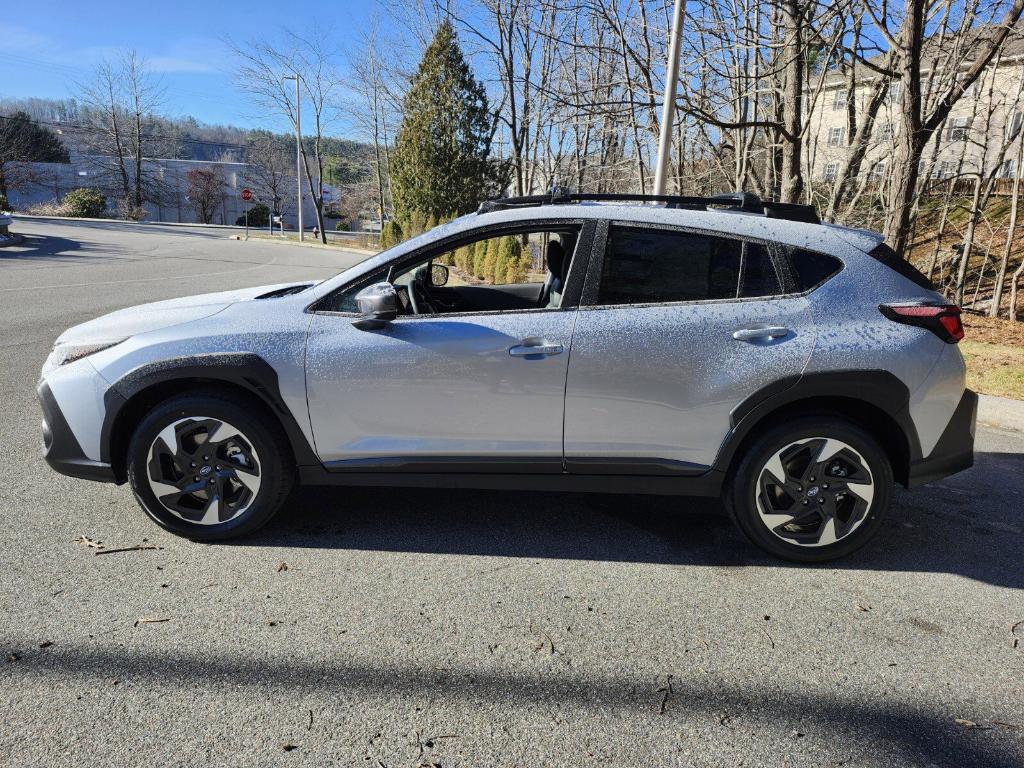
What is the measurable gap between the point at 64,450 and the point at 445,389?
193 cm

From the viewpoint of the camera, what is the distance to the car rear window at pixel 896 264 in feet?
10.9

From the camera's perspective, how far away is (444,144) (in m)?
33.8

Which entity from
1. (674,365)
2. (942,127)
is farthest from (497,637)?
(942,127)

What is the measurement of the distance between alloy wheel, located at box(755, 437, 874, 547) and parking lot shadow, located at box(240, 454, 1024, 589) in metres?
0.21

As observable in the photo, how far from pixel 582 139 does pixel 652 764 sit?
27.8 meters

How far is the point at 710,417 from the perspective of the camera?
325 centimetres

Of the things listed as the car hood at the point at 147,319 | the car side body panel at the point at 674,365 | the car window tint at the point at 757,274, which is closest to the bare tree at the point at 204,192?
the car hood at the point at 147,319

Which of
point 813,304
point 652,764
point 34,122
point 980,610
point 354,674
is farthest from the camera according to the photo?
point 34,122

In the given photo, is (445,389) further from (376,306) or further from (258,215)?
(258,215)

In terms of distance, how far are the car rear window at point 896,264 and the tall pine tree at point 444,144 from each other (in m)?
30.5

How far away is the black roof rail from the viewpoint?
3566mm

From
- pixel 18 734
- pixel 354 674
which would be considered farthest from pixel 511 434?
pixel 18 734

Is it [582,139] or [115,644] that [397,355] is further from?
[582,139]

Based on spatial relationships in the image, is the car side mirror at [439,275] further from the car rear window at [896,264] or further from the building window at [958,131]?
the building window at [958,131]
